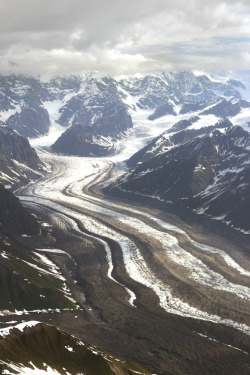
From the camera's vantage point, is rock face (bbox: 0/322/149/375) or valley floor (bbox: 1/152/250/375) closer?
rock face (bbox: 0/322/149/375)

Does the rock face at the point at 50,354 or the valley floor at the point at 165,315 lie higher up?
the rock face at the point at 50,354

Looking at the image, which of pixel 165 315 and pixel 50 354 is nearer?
pixel 50 354

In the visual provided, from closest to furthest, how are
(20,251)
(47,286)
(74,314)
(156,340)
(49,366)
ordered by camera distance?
(49,366), (156,340), (74,314), (47,286), (20,251)

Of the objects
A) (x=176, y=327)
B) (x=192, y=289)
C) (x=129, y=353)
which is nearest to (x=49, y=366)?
(x=129, y=353)

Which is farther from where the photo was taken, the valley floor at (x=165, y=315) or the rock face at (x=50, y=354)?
the valley floor at (x=165, y=315)

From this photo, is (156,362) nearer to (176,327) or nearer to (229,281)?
(176,327)

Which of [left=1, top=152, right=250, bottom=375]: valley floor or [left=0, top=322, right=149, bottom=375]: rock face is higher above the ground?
[left=0, top=322, right=149, bottom=375]: rock face

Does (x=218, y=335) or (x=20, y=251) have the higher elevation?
(x=20, y=251)

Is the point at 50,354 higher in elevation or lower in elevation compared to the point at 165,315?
higher
